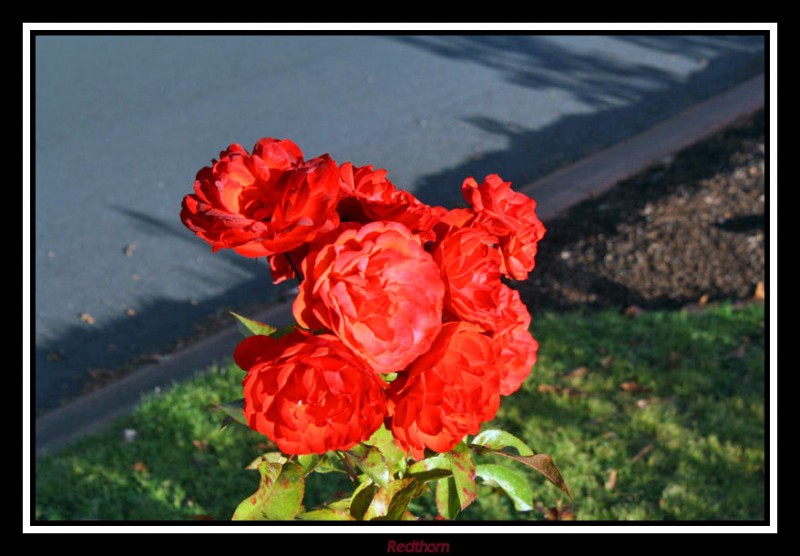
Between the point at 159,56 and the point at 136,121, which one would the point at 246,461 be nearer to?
the point at 136,121

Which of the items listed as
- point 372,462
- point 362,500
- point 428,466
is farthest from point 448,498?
point 372,462

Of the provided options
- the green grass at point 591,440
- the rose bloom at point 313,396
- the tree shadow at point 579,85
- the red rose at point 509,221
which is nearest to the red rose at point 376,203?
the red rose at point 509,221

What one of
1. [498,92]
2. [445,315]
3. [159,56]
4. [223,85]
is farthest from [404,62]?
[445,315]

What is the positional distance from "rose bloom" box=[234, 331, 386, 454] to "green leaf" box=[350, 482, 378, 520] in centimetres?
38

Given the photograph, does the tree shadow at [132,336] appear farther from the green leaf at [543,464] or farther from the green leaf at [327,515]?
the green leaf at [543,464]

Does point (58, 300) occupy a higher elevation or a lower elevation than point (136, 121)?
lower

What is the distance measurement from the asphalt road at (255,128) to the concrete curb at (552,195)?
0.20 metres

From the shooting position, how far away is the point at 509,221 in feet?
5.43

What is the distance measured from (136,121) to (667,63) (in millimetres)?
4738

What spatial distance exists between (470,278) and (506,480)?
713 mm

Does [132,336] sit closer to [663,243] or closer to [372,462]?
[663,243]

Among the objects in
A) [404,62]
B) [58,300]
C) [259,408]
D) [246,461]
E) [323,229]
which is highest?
[404,62]

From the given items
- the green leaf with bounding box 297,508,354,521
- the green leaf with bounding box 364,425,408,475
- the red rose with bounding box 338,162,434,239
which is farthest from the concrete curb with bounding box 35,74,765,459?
the red rose with bounding box 338,162,434,239
